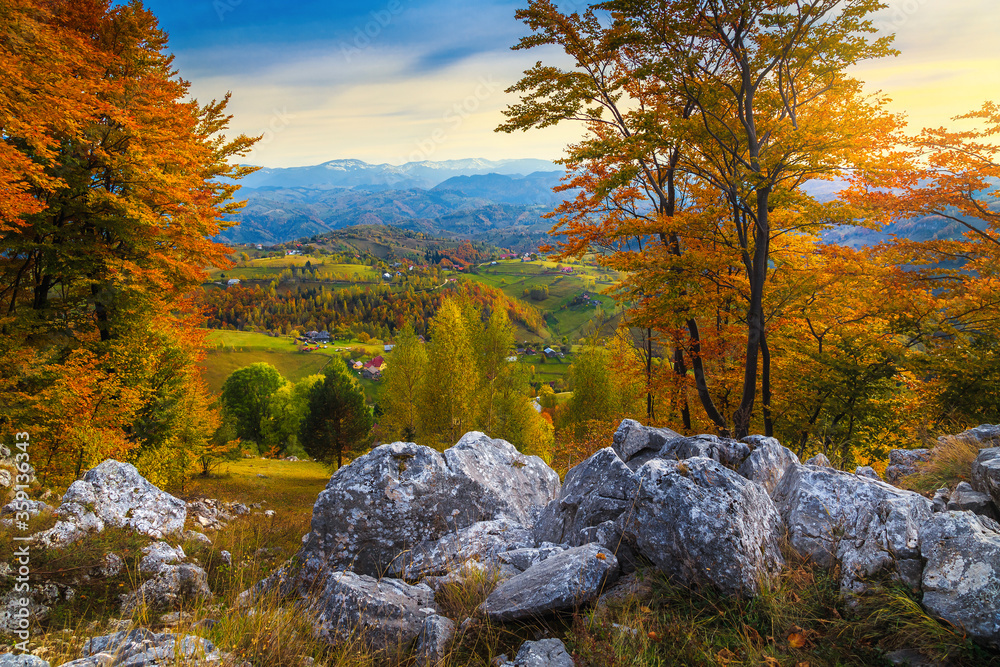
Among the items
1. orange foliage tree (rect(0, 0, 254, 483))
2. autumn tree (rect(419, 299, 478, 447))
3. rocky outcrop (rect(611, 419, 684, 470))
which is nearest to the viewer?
rocky outcrop (rect(611, 419, 684, 470))

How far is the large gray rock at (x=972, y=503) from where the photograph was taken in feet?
17.1

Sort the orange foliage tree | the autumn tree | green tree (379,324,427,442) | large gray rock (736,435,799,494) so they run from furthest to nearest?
green tree (379,324,427,442) → the autumn tree → the orange foliage tree → large gray rock (736,435,799,494)

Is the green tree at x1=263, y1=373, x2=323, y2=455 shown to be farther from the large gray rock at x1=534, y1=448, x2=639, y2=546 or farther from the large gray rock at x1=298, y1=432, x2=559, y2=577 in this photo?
the large gray rock at x1=534, y1=448, x2=639, y2=546

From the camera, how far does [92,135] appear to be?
14227mm

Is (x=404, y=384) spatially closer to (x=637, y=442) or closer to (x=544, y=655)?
(x=637, y=442)

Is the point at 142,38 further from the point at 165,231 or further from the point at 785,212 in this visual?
the point at 785,212

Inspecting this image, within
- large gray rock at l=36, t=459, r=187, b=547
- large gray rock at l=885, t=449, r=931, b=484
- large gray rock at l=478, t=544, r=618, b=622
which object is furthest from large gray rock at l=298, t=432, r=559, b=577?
large gray rock at l=885, t=449, r=931, b=484

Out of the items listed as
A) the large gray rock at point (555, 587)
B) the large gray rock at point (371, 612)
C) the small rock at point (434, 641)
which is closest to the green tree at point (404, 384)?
the large gray rock at point (371, 612)

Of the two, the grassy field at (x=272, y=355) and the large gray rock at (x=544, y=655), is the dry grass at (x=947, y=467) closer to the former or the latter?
the large gray rock at (x=544, y=655)

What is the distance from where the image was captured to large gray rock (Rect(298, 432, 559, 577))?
858 cm

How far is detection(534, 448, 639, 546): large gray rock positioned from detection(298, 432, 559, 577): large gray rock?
1.37 m

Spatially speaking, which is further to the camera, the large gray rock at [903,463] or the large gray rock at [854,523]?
the large gray rock at [903,463]

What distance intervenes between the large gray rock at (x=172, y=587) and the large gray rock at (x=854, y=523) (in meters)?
9.03

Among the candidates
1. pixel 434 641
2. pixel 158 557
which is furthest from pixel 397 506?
pixel 158 557
